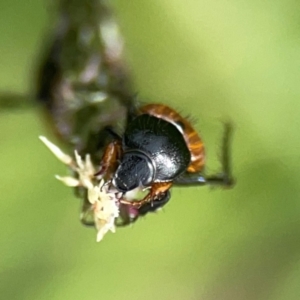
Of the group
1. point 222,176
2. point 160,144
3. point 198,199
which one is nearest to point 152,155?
point 160,144

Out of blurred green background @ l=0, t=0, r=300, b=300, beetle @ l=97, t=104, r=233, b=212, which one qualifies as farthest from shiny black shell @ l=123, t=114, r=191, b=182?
blurred green background @ l=0, t=0, r=300, b=300

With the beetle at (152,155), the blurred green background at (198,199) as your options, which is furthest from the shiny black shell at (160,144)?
the blurred green background at (198,199)

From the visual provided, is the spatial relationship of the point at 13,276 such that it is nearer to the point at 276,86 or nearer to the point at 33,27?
the point at 33,27

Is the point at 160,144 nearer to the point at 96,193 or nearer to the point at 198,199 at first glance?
the point at 96,193

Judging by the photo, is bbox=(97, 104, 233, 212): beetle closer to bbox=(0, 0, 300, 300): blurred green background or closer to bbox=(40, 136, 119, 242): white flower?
bbox=(40, 136, 119, 242): white flower

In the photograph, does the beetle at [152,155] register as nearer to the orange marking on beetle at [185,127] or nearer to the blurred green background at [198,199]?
the orange marking on beetle at [185,127]

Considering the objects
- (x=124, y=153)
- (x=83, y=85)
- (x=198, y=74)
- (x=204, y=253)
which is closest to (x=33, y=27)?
(x=198, y=74)

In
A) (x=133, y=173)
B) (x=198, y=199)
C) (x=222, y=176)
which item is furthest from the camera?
(x=198, y=199)
